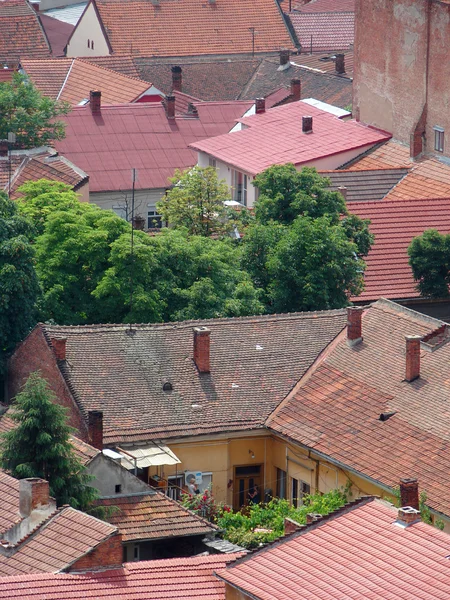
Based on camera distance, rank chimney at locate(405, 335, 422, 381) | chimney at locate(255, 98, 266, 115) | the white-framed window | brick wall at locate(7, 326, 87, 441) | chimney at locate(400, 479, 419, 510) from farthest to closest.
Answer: chimney at locate(255, 98, 266, 115)
the white-framed window
chimney at locate(405, 335, 422, 381)
brick wall at locate(7, 326, 87, 441)
chimney at locate(400, 479, 419, 510)

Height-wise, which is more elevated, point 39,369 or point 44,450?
point 39,369

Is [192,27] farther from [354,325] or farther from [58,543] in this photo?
[58,543]

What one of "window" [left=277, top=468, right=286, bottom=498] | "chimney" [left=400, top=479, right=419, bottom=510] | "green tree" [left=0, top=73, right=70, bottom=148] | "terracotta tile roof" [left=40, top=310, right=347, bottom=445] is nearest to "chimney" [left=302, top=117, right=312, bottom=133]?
"green tree" [left=0, top=73, right=70, bottom=148]

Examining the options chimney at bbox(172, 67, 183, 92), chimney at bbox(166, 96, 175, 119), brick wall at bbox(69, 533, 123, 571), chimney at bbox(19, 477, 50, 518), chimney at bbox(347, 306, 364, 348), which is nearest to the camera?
brick wall at bbox(69, 533, 123, 571)

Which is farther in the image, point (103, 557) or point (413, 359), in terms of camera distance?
point (413, 359)

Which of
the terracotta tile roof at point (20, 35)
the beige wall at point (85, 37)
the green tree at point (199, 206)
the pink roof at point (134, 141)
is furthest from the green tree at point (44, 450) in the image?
the beige wall at point (85, 37)

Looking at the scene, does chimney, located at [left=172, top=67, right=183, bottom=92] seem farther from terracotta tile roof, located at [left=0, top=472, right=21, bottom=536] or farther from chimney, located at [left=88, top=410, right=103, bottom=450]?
terracotta tile roof, located at [left=0, top=472, right=21, bottom=536]

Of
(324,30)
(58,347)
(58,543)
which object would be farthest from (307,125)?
(58,543)

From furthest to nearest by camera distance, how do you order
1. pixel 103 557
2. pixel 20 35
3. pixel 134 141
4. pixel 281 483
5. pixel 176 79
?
pixel 20 35 → pixel 176 79 → pixel 134 141 → pixel 281 483 → pixel 103 557
